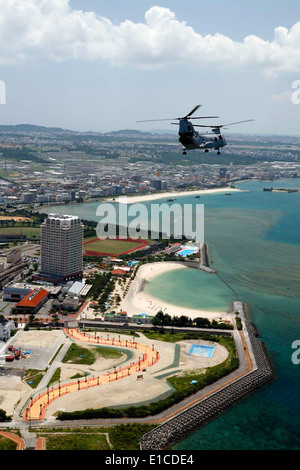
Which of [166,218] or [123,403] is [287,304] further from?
[166,218]

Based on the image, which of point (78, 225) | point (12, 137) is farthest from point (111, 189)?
point (12, 137)

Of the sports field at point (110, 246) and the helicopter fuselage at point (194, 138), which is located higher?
the helicopter fuselage at point (194, 138)

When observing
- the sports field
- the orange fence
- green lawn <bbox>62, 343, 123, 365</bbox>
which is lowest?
the orange fence

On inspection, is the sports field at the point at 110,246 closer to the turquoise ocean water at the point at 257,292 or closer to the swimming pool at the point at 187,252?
the swimming pool at the point at 187,252

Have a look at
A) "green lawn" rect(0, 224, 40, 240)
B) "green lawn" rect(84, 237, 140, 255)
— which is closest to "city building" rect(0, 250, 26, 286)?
"green lawn" rect(84, 237, 140, 255)

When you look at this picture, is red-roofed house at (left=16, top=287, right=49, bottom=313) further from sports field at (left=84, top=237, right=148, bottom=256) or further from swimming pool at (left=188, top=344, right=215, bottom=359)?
sports field at (left=84, top=237, right=148, bottom=256)

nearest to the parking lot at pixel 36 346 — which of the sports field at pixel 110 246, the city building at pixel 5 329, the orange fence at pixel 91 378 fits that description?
the city building at pixel 5 329
